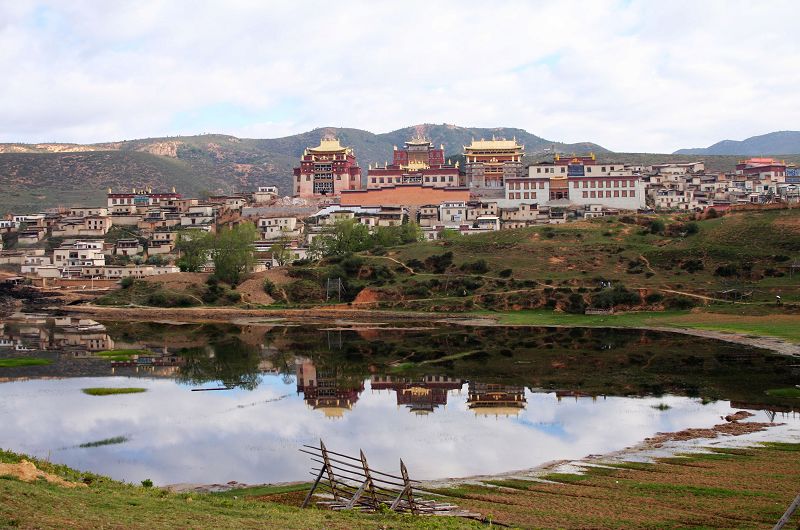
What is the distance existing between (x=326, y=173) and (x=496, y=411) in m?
103

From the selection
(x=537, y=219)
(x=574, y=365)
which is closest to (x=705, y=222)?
(x=537, y=219)

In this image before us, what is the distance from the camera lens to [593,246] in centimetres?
9062

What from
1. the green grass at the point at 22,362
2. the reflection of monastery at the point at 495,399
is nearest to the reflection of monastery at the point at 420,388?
the reflection of monastery at the point at 495,399

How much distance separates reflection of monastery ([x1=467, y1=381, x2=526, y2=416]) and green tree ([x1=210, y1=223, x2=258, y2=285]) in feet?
157

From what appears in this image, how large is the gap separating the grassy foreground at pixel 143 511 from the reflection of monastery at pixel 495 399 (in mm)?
17562

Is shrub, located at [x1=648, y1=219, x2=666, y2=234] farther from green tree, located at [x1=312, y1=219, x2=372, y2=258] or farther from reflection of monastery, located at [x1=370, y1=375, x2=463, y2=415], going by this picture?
reflection of monastery, located at [x1=370, y1=375, x2=463, y2=415]

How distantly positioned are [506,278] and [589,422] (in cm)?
4614

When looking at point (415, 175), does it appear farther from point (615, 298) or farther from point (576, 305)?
point (615, 298)

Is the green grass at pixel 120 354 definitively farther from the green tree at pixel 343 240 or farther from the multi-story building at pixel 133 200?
the multi-story building at pixel 133 200

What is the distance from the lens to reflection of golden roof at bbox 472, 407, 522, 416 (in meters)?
40.6

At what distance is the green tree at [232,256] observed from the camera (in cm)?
9225

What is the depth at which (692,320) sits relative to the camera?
230ft

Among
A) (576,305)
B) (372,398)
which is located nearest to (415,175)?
(576,305)

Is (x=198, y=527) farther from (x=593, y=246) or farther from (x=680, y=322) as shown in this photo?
(x=593, y=246)
